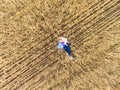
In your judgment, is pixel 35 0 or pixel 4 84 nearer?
pixel 35 0

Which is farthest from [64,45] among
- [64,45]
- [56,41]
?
[56,41]

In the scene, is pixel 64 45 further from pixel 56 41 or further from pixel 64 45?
pixel 56 41

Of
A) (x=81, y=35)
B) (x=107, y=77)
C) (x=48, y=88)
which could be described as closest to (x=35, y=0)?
(x=81, y=35)

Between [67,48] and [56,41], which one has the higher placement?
[56,41]

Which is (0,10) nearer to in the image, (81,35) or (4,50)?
(4,50)

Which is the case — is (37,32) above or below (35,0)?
below

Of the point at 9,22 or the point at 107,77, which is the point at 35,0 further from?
the point at 107,77

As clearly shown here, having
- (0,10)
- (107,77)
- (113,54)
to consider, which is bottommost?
(107,77)
